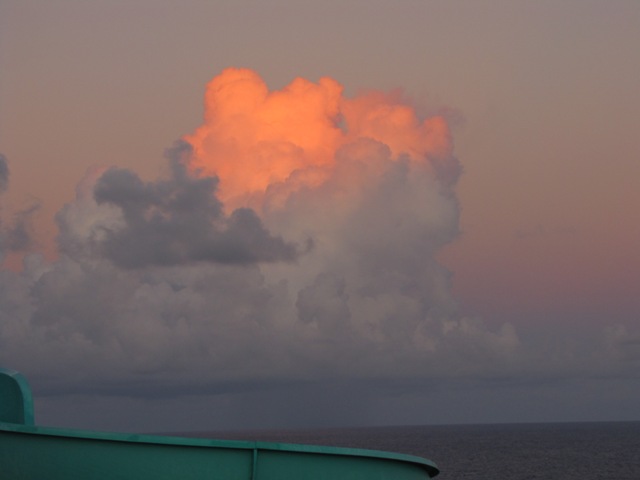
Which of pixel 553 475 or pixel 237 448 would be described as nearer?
pixel 237 448

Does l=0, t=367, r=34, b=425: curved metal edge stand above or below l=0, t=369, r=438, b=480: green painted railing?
above

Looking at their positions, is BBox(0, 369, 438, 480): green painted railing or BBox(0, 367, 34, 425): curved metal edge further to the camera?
BBox(0, 367, 34, 425): curved metal edge

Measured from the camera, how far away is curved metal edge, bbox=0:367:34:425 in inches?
585

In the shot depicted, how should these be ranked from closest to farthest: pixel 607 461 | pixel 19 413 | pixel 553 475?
pixel 19 413, pixel 553 475, pixel 607 461

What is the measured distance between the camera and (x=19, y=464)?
41.4ft

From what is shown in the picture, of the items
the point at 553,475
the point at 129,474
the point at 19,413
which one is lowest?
the point at 129,474

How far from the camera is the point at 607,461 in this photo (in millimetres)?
127375

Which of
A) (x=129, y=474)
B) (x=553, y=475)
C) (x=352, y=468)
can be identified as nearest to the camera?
(x=129, y=474)

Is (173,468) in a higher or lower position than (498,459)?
lower

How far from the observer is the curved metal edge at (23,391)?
14.9 meters

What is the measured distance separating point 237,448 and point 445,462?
120687 mm

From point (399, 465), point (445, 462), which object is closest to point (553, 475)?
point (445, 462)

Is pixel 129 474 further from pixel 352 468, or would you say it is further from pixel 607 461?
pixel 607 461

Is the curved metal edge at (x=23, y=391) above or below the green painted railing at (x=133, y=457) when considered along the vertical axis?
above
